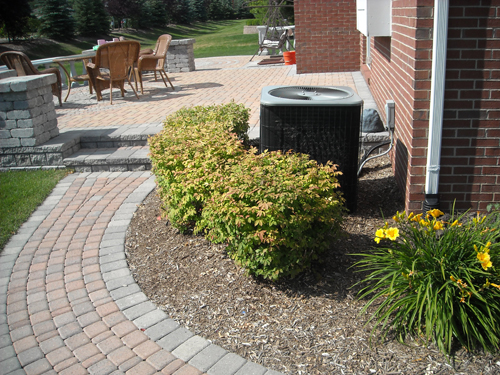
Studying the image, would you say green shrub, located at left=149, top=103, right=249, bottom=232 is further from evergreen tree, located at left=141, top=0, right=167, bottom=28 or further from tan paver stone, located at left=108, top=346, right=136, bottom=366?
evergreen tree, located at left=141, top=0, right=167, bottom=28

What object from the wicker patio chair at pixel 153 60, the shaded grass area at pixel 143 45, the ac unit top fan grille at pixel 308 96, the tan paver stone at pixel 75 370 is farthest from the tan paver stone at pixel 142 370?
the shaded grass area at pixel 143 45

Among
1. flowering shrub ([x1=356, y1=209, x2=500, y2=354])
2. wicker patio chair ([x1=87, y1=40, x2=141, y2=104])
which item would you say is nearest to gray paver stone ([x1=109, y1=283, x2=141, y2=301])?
flowering shrub ([x1=356, y1=209, x2=500, y2=354])

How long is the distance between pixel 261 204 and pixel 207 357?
871mm

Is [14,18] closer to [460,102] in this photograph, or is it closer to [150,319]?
[150,319]

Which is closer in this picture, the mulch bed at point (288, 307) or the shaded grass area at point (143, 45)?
the mulch bed at point (288, 307)

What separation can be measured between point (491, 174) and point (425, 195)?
0.47m

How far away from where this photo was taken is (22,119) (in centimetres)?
580

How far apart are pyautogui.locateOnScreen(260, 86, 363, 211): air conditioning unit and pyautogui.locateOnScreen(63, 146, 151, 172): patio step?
2.37m

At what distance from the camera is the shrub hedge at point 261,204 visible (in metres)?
2.76

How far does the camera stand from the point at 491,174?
11.0 ft

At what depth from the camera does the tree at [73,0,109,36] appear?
30.2 meters

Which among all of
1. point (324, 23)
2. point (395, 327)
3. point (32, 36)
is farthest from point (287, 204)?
point (32, 36)

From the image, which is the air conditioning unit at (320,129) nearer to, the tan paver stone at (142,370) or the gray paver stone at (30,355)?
the tan paver stone at (142,370)

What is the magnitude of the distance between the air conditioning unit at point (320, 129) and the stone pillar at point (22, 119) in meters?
3.37
